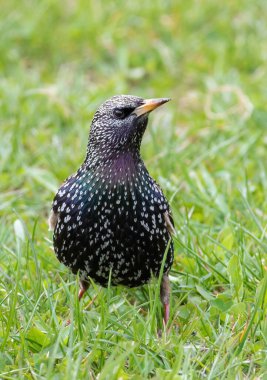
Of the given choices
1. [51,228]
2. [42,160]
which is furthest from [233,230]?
[42,160]

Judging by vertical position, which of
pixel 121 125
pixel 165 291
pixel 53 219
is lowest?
pixel 165 291

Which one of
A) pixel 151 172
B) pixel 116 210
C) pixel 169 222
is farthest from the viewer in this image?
pixel 151 172

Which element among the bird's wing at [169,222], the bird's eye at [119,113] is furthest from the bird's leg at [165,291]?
the bird's eye at [119,113]

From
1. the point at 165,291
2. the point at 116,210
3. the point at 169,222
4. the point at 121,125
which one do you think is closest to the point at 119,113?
the point at 121,125

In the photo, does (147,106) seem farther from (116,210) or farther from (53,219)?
(53,219)

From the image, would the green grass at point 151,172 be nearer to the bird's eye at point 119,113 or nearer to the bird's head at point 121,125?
the bird's head at point 121,125
